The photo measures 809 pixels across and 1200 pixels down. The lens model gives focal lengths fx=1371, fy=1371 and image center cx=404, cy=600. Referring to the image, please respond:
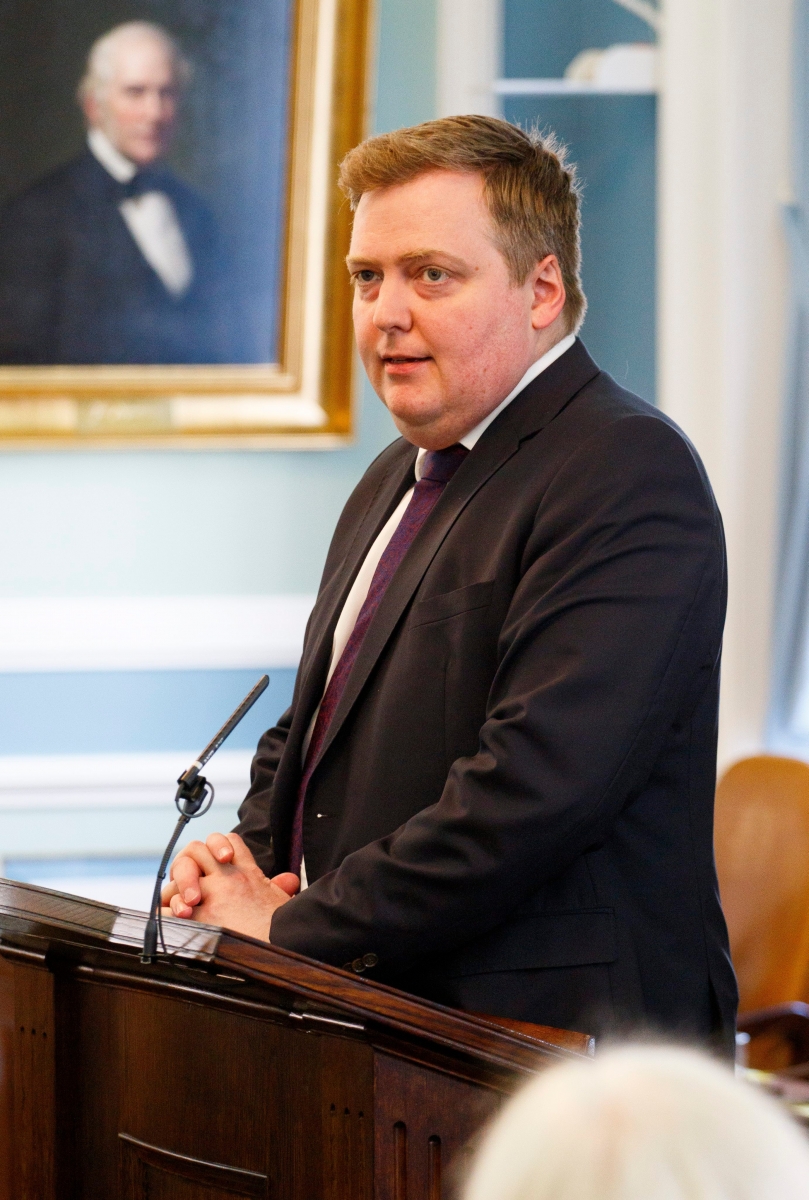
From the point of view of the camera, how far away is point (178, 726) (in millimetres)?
3859

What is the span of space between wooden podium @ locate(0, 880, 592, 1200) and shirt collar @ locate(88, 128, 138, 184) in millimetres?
2706

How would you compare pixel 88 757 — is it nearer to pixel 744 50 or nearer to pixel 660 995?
pixel 660 995

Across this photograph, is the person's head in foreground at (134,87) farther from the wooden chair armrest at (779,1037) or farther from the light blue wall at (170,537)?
the wooden chair armrest at (779,1037)

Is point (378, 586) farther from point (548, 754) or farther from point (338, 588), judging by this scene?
point (548, 754)

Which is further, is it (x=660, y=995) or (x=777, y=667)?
(x=777, y=667)

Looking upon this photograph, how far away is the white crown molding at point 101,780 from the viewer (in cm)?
378

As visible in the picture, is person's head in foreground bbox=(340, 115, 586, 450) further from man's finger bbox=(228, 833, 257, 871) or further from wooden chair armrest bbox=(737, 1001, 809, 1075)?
wooden chair armrest bbox=(737, 1001, 809, 1075)

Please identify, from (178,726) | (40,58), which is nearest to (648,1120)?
(178,726)

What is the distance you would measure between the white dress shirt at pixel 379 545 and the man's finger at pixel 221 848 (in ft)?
0.52

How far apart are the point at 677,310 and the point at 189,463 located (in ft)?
4.69

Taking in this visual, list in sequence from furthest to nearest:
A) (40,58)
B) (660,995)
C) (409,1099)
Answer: (40,58), (660,995), (409,1099)

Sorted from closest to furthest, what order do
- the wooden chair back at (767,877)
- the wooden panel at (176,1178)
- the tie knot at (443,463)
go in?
1. the wooden panel at (176,1178)
2. the tie knot at (443,463)
3. the wooden chair back at (767,877)

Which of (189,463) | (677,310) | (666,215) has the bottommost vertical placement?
(189,463)

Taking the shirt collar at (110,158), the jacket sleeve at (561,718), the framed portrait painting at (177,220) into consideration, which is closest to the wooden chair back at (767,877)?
the framed portrait painting at (177,220)
